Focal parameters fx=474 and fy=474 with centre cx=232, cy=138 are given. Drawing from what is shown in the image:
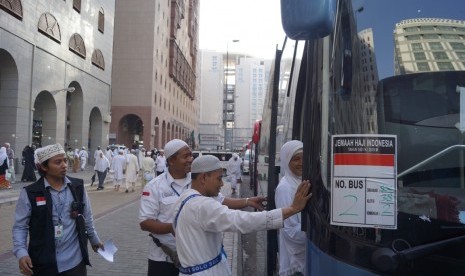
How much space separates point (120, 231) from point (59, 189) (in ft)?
21.1

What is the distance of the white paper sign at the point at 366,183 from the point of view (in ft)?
7.12

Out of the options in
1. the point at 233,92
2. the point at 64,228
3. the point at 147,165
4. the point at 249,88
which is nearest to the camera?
the point at 64,228

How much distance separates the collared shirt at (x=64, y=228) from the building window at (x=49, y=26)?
2411 cm

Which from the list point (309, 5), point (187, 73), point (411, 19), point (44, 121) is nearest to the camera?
point (309, 5)

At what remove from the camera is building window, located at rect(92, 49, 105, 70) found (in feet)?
113

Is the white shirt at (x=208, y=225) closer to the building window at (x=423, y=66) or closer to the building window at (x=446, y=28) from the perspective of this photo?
the building window at (x=423, y=66)

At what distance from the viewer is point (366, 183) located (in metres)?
2.18

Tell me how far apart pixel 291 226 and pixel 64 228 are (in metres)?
1.77

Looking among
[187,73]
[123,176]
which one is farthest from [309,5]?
[187,73]

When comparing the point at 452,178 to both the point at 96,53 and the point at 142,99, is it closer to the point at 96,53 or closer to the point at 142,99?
the point at 96,53

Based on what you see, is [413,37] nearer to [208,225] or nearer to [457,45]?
[457,45]

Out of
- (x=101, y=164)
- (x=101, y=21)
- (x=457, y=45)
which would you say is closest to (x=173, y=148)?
(x=457, y=45)

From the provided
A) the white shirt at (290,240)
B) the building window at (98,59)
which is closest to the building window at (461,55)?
the white shirt at (290,240)

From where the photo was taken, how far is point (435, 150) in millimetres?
2275
